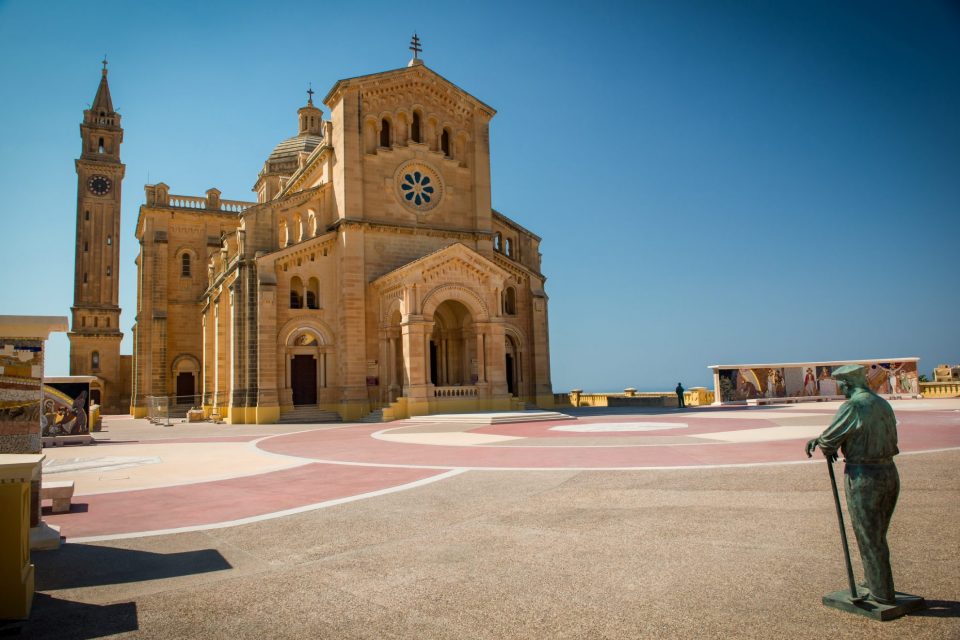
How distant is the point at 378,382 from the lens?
36.0m

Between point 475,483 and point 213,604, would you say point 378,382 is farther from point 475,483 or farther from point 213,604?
point 213,604

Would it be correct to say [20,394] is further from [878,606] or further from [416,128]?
[416,128]

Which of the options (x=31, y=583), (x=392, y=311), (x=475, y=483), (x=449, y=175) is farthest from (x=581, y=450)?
(x=449, y=175)

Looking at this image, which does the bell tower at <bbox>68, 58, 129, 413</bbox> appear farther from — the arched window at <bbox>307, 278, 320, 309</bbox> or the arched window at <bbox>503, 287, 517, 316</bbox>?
the arched window at <bbox>503, 287, 517, 316</bbox>

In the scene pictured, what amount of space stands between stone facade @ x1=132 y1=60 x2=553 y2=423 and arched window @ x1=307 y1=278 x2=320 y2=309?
0.09 m

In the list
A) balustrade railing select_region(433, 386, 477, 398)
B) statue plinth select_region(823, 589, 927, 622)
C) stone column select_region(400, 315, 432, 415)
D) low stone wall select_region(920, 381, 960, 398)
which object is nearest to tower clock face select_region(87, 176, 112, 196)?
stone column select_region(400, 315, 432, 415)

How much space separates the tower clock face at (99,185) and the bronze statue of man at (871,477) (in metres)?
71.2

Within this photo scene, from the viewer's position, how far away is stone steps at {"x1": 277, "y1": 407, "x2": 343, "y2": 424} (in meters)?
34.5

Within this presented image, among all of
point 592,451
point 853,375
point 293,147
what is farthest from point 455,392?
point 293,147

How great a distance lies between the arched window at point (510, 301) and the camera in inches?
1641

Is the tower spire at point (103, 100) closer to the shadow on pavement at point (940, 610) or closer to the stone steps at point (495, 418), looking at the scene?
the stone steps at point (495, 418)

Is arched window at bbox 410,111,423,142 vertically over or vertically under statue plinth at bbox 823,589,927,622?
over

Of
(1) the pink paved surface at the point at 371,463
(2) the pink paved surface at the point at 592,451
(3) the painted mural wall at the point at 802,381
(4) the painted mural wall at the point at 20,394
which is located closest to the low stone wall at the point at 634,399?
A: (3) the painted mural wall at the point at 802,381

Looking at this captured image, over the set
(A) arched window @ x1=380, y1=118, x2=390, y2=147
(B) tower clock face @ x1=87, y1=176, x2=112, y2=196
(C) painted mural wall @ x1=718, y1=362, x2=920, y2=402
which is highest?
(B) tower clock face @ x1=87, y1=176, x2=112, y2=196
